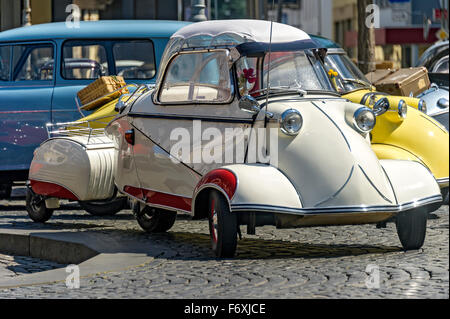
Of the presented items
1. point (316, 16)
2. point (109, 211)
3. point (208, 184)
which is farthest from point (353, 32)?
point (208, 184)

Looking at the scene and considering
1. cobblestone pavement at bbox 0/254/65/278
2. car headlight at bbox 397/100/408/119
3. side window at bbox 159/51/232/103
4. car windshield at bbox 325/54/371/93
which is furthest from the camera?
car windshield at bbox 325/54/371/93

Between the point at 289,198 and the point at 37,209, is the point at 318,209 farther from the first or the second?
the point at 37,209

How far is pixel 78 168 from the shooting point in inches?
420

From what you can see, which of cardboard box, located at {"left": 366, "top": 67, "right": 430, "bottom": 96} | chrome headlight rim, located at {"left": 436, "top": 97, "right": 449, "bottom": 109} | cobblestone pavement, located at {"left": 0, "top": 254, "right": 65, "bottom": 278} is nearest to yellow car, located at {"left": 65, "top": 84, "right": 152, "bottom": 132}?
cobblestone pavement, located at {"left": 0, "top": 254, "right": 65, "bottom": 278}

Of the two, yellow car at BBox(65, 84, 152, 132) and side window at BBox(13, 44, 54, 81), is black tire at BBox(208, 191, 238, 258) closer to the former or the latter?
yellow car at BBox(65, 84, 152, 132)

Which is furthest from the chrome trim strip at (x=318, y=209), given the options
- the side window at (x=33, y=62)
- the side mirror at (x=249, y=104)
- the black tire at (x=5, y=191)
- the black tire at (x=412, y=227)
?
the black tire at (x=5, y=191)

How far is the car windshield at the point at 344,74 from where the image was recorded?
1203cm

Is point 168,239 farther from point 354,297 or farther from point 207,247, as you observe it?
point 354,297

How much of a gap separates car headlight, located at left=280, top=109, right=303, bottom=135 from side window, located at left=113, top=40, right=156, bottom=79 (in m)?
5.55

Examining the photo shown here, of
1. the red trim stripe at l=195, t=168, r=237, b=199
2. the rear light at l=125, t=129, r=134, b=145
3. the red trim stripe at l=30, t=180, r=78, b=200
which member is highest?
the rear light at l=125, t=129, r=134, b=145

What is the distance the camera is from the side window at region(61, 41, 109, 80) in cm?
1341

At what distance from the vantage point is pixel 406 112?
1070cm

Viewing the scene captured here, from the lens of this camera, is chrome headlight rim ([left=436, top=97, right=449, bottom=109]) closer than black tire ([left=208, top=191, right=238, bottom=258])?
No

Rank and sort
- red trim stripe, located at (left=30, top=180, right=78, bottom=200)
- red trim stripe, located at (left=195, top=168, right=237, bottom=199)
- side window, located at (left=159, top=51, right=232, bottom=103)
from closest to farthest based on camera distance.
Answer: red trim stripe, located at (left=195, top=168, right=237, bottom=199)
side window, located at (left=159, top=51, right=232, bottom=103)
red trim stripe, located at (left=30, top=180, right=78, bottom=200)
